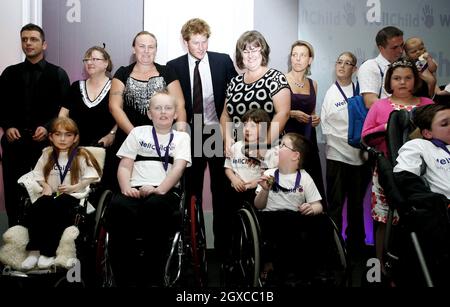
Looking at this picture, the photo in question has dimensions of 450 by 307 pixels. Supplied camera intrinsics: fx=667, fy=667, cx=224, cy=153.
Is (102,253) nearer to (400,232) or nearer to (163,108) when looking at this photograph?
(163,108)

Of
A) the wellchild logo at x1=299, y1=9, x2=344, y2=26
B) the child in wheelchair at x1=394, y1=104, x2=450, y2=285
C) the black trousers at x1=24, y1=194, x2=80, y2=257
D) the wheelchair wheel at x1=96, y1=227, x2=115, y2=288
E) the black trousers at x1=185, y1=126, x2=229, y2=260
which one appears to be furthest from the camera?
the wellchild logo at x1=299, y1=9, x2=344, y2=26

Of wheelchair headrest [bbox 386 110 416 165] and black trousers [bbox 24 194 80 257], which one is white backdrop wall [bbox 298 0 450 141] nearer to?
wheelchair headrest [bbox 386 110 416 165]

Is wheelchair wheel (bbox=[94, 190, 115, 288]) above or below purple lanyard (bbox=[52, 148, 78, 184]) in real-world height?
below

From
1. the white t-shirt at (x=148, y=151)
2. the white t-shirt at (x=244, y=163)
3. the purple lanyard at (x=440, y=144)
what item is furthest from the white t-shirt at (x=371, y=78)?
the white t-shirt at (x=148, y=151)

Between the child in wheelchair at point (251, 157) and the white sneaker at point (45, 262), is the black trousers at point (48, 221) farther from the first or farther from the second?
the child in wheelchair at point (251, 157)

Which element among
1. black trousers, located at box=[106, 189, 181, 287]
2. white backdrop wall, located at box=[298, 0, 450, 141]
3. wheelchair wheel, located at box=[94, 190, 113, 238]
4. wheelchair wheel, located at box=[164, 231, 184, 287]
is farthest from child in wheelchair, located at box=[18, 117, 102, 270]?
white backdrop wall, located at box=[298, 0, 450, 141]

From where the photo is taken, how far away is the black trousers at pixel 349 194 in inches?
197

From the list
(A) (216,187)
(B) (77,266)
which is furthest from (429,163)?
(B) (77,266)

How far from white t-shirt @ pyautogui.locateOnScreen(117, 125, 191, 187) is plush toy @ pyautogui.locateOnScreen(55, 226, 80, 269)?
1.68 feet

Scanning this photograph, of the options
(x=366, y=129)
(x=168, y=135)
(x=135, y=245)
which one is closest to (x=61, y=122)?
(x=168, y=135)

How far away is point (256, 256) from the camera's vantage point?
3.43m

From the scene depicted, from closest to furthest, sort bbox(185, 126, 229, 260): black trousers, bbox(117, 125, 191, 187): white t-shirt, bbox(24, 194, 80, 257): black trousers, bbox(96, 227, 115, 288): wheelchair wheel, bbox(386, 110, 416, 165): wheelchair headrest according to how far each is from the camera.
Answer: bbox(96, 227, 115, 288): wheelchair wheel < bbox(24, 194, 80, 257): black trousers < bbox(386, 110, 416, 165): wheelchair headrest < bbox(117, 125, 191, 187): white t-shirt < bbox(185, 126, 229, 260): black trousers

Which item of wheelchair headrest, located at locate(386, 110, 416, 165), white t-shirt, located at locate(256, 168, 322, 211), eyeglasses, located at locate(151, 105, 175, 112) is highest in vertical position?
eyeglasses, located at locate(151, 105, 175, 112)

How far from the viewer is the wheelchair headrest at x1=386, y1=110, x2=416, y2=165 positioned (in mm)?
3885
